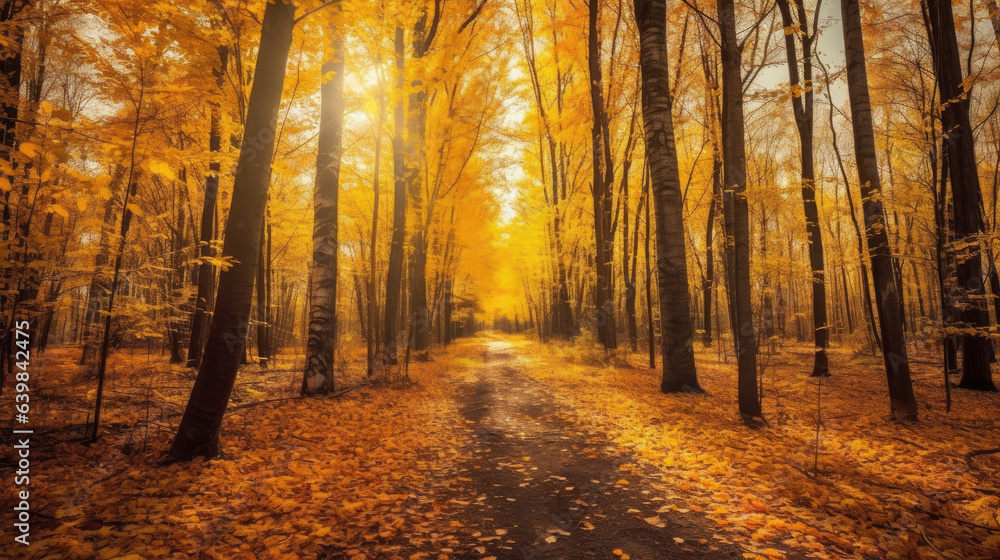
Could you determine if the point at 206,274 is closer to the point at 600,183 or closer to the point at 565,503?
the point at 565,503

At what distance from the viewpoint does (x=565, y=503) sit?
131 inches

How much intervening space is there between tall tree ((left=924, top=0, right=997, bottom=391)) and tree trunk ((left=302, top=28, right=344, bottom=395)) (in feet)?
37.6

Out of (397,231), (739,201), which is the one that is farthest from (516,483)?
(397,231)

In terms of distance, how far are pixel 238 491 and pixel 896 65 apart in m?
20.7

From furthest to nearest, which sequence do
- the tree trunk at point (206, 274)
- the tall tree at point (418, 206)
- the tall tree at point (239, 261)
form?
the tall tree at point (418, 206) < the tree trunk at point (206, 274) < the tall tree at point (239, 261)

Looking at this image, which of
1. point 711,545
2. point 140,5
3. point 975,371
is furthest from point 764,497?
point 140,5

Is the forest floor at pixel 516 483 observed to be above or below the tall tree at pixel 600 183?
below

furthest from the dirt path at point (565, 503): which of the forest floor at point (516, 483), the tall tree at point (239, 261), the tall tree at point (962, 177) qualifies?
the tall tree at point (962, 177)

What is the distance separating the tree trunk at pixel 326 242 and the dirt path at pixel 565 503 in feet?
11.9

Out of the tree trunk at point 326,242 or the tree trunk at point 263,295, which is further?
the tree trunk at point 263,295

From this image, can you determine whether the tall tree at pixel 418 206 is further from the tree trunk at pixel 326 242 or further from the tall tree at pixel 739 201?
the tall tree at pixel 739 201

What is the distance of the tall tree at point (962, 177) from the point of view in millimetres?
7238

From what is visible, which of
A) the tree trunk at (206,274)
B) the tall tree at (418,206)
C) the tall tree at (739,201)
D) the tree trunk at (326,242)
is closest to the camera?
the tall tree at (739,201)

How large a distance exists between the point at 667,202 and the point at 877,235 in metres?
3.11
